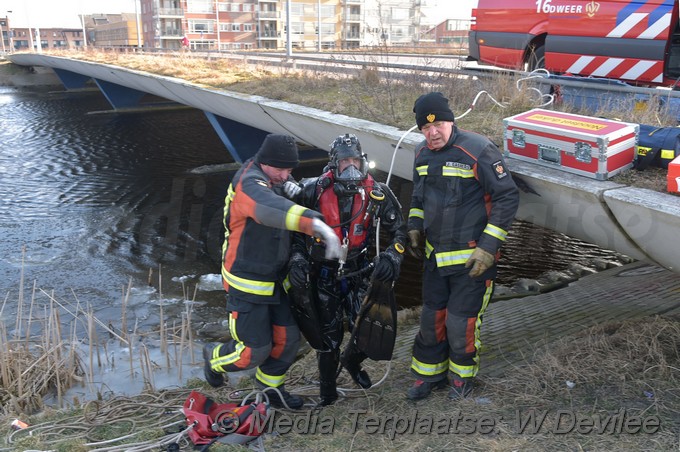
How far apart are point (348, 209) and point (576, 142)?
172 centimetres

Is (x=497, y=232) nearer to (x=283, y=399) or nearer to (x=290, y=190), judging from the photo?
(x=290, y=190)

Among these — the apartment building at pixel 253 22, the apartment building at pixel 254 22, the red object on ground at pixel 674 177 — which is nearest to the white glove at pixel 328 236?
the red object on ground at pixel 674 177

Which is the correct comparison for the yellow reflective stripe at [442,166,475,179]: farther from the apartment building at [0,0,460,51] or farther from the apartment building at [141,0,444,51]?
the apartment building at [141,0,444,51]

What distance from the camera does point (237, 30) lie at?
60.2m

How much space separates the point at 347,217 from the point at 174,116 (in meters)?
21.7

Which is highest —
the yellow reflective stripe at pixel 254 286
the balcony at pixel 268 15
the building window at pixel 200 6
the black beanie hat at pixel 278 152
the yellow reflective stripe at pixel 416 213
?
the building window at pixel 200 6

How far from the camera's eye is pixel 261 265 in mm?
3424

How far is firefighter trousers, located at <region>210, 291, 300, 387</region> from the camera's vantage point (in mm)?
3525

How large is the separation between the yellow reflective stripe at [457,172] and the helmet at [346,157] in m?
0.48

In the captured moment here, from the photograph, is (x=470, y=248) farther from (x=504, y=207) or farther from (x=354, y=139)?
(x=354, y=139)

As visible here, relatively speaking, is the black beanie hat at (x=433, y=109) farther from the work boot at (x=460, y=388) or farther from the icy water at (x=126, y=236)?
the icy water at (x=126, y=236)

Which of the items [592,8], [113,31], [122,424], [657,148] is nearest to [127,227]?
[122,424]

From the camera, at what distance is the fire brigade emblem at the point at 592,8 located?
7.31 meters

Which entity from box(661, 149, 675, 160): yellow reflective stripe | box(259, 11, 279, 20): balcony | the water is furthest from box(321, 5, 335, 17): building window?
box(661, 149, 675, 160): yellow reflective stripe
